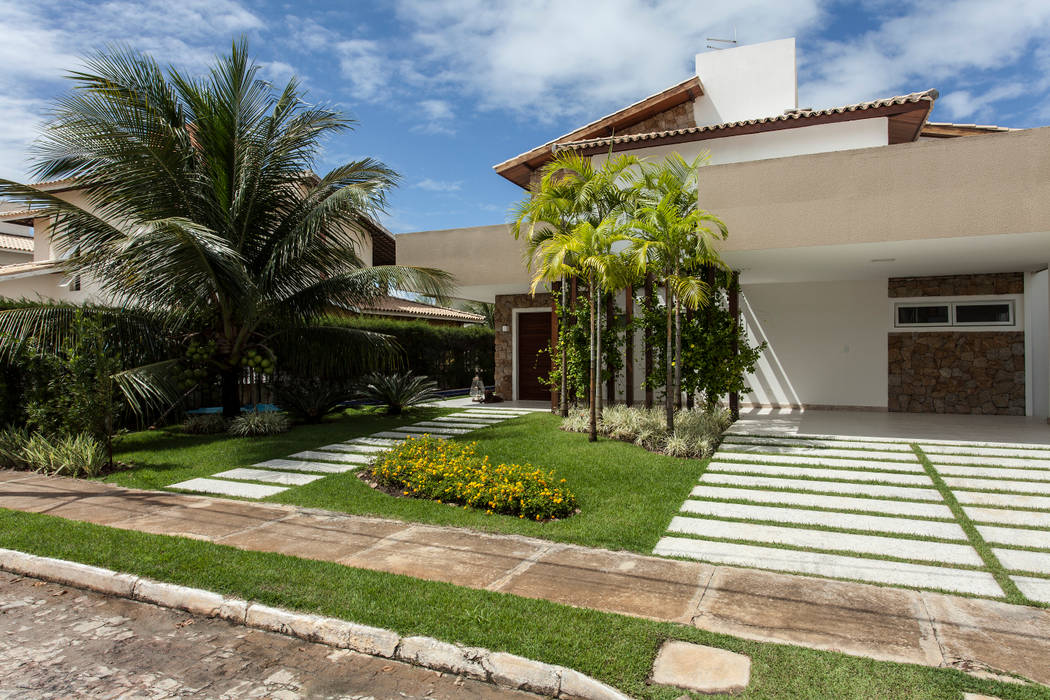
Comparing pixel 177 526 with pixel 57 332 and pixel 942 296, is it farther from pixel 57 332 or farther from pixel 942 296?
pixel 942 296

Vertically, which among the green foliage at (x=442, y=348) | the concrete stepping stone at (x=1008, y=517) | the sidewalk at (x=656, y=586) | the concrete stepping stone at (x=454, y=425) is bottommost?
the sidewalk at (x=656, y=586)

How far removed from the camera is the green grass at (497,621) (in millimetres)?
3092

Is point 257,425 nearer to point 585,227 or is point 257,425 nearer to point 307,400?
point 307,400

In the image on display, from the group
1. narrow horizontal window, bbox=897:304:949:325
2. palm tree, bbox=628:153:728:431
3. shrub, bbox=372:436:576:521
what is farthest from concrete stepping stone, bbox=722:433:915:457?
narrow horizontal window, bbox=897:304:949:325

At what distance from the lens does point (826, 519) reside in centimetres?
604

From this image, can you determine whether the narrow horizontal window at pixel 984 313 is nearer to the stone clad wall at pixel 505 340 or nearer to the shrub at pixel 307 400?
the stone clad wall at pixel 505 340

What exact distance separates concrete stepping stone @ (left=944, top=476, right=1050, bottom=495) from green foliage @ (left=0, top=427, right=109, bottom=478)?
10456mm

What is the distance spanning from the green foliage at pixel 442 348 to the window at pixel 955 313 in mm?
10754

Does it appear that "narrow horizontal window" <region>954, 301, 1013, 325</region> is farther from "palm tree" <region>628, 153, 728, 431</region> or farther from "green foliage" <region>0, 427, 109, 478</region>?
"green foliage" <region>0, 427, 109, 478</region>

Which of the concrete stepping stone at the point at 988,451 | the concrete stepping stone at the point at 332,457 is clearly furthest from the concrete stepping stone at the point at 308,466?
the concrete stepping stone at the point at 988,451

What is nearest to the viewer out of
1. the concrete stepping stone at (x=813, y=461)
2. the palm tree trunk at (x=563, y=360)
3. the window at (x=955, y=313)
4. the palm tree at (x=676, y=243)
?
the concrete stepping stone at (x=813, y=461)

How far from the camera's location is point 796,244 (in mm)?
9305

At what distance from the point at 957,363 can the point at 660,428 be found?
7.48 meters

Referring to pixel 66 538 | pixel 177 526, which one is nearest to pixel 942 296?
pixel 177 526
